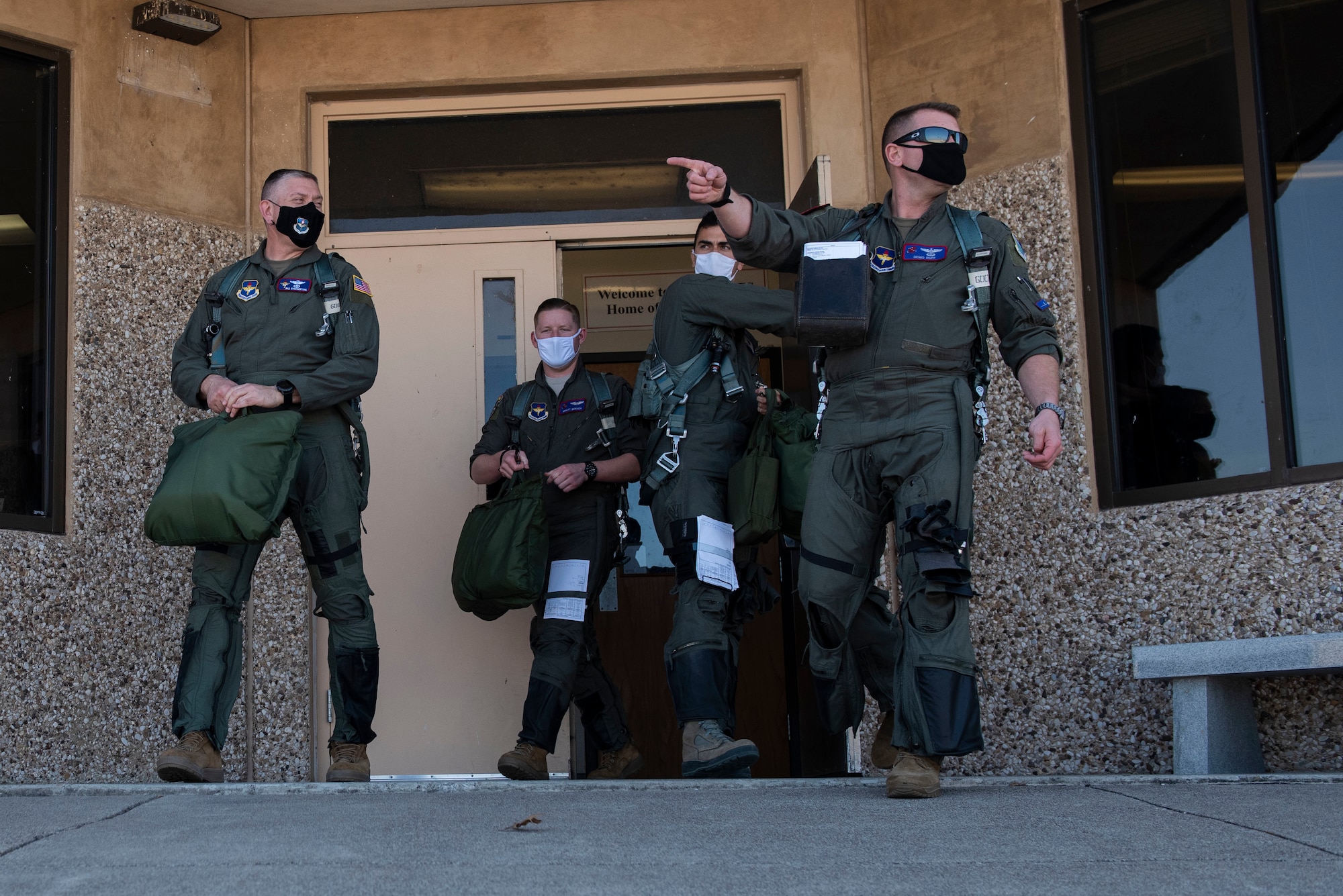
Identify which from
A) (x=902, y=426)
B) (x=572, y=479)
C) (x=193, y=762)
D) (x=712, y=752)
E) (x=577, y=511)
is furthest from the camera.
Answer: (x=577, y=511)

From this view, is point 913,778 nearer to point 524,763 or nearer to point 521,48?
point 524,763

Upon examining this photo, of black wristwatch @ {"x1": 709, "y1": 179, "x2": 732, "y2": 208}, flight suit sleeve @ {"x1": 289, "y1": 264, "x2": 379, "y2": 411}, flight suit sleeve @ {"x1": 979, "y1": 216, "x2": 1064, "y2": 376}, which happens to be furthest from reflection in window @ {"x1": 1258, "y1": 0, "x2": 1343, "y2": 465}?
flight suit sleeve @ {"x1": 289, "y1": 264, "x2": 379, "y2": 411}

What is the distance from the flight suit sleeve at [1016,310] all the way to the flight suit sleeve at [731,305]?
0.80 meters

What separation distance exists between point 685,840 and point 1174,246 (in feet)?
12.1

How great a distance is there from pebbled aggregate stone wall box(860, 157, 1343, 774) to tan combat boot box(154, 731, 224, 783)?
2770 millimetres

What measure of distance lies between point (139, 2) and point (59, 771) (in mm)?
3244

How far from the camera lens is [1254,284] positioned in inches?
211

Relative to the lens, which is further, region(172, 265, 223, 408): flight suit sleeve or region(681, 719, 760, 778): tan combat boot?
region(172, 265, 223, 408): flight suit sleeve

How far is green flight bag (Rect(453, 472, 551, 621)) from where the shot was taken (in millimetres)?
5566

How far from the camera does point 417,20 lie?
22.5 feet

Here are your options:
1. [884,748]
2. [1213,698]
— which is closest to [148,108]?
[884,748]

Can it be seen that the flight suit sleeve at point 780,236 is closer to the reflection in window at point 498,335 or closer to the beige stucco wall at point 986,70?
the beige stucco wall at point 986,70

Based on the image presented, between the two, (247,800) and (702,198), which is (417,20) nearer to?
(702,198)

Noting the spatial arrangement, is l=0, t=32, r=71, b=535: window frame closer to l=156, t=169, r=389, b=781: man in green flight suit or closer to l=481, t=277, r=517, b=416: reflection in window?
l=156, t=169, r=389, b=781: man in green flight suit
